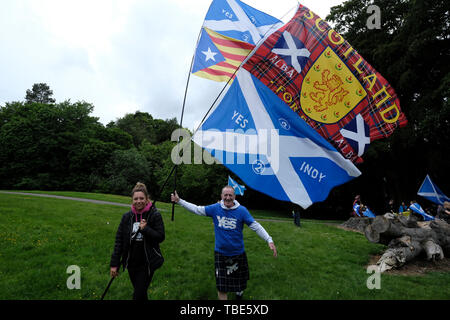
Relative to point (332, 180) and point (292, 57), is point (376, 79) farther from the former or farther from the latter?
point (332, 180)

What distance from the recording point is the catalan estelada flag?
5.47 metres

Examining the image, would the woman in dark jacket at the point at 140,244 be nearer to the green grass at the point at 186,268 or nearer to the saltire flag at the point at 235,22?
the green grass at the point at 186,268

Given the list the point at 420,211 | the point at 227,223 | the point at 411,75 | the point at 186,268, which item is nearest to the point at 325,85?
the point at 227,223

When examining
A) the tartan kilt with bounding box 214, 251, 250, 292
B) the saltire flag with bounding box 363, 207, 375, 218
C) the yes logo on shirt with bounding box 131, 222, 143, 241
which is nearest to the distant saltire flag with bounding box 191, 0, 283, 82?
the yes logo on shirt with bounding box 131, 222, 143, 241

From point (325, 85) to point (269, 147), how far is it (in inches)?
62.5

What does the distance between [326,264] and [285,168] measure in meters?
4.24

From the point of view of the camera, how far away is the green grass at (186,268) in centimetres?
462

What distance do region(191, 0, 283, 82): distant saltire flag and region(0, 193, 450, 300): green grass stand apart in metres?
4.77

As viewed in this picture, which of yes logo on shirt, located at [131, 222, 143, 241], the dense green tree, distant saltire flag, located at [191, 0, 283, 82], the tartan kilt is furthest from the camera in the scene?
the dense green tree

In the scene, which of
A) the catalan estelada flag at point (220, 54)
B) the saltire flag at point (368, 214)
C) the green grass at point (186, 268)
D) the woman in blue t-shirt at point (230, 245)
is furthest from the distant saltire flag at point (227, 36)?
the saltire flag at point (368, 214)

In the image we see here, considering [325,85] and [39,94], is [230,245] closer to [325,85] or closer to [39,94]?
[325,85]

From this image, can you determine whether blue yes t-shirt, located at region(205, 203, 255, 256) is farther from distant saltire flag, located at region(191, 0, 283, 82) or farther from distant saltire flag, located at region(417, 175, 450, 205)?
distant saltire flag, located at region(417, 175, 450, 205)

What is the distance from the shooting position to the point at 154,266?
3.35 metres

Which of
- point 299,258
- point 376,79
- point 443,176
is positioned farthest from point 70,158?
point 443,176
